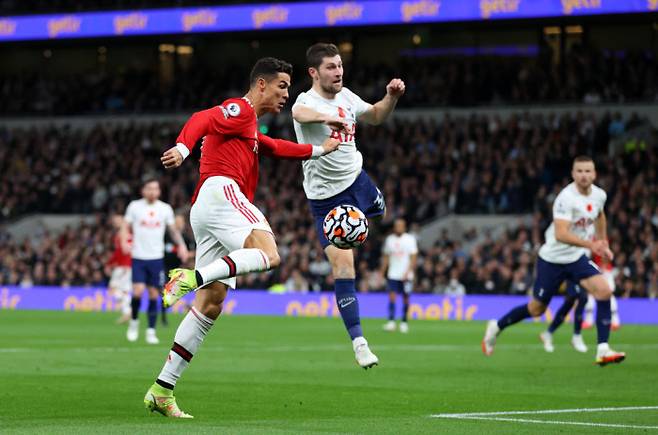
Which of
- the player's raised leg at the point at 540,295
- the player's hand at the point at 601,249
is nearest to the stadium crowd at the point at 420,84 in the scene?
the player's raised leg at the point at 540,295

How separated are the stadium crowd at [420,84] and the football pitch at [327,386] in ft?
57.8

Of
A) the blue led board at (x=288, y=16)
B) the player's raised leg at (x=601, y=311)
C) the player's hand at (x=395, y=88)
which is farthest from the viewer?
the blue led board at (x=288, y=16)

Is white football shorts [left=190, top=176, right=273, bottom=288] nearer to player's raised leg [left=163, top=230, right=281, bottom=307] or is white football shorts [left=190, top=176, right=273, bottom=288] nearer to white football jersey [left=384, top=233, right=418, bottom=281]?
player's raised leg [left=163, top=230, right=281, bottom=307]

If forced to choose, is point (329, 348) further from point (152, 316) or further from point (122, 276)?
point (122, 276)

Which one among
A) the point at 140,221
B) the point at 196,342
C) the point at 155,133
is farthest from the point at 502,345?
the point at 155,133

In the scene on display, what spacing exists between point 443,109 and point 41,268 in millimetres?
13770

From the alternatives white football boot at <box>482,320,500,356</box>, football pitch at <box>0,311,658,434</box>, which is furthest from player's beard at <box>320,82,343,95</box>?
white football boot at <box>482,320,500,356</box>

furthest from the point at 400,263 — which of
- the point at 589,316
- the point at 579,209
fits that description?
the point at 579,209

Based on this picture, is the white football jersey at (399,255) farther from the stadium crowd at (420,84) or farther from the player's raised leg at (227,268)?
the player's raised leg at (227,268)

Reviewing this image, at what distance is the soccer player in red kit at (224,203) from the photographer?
9742 millimetres

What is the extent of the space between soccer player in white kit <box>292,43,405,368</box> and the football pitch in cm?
120

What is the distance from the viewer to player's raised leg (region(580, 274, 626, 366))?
14.8 m

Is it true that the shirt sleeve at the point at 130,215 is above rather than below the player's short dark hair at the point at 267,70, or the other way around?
below

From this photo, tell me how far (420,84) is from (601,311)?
26956mm
